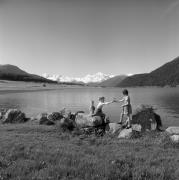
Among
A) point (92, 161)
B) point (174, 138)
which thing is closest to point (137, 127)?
point (174, 138)

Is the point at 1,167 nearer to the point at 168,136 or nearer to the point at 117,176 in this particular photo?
the point at 117,176

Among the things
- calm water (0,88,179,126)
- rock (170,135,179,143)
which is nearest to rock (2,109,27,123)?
calm water (0,88,179,126)

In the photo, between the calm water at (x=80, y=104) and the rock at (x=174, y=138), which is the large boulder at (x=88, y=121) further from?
the calm water at (x=80, y=104)

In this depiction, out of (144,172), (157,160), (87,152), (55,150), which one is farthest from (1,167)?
(157,160)

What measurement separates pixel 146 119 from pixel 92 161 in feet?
32.0

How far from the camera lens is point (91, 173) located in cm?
775

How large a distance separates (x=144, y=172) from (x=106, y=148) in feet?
13.4

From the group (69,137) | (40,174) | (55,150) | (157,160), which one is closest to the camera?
(40,174)

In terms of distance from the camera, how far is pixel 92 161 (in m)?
9.02

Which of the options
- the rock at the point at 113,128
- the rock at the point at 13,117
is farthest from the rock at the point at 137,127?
the rock at the point at 13,117

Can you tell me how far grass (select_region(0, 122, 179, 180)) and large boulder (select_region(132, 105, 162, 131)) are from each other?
3739mm

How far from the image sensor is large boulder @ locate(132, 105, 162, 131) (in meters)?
17.3

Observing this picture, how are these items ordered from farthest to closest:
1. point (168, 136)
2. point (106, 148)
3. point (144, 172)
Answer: point (168, 136), point (106, 148), point (144, 172)

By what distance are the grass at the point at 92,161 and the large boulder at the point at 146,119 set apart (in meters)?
3.74
